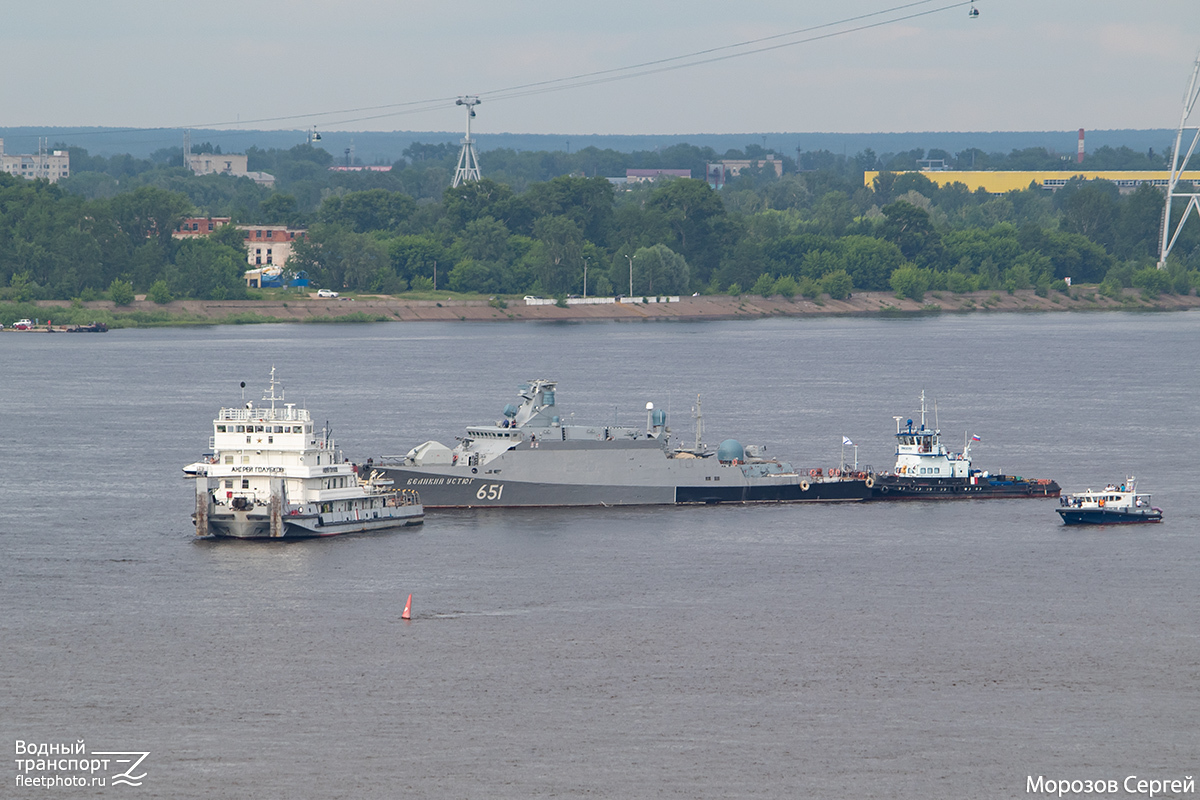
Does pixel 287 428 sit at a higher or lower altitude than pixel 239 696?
higher

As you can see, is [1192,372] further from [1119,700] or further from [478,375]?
[1119,700]

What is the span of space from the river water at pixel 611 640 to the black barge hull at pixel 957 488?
143 centimetres

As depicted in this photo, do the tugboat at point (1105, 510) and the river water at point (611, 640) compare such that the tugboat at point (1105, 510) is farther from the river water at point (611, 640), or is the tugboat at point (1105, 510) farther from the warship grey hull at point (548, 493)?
the warship grey hull at point (548, 493)

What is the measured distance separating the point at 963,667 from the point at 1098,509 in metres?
27.7

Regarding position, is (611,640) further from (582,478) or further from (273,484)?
(582,478)

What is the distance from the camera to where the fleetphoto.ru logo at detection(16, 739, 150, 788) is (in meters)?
45.0

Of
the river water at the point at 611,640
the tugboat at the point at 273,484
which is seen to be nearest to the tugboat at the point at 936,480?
the river water at the point at 611,640

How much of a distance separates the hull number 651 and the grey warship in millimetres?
46

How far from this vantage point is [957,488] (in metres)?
87.9

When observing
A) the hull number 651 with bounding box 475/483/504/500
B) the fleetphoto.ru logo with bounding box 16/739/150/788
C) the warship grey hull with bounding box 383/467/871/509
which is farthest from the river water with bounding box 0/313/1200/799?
the hull number 651 with bounding box 475/483/504/500

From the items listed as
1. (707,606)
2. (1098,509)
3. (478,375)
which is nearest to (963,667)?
(707,606)

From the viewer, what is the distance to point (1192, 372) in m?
158

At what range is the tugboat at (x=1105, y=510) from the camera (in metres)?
80.6

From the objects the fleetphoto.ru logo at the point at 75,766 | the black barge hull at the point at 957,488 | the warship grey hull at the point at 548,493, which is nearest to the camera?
the fleetphoto.ru logo at the point at 75,766
